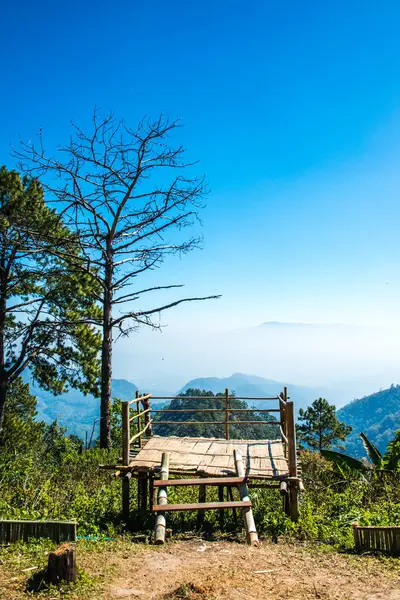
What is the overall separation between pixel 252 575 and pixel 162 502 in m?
2.27

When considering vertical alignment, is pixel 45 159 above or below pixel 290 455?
above

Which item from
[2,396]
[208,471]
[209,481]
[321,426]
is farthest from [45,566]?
[321,426]

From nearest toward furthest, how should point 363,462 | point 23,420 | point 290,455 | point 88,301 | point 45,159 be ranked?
point 290,455
point 363,462
point 45,159
point 88,301
point 23,420

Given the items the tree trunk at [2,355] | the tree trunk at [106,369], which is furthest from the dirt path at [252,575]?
the tree trunk at [2,355]

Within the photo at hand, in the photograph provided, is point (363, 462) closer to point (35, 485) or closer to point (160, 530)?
point (160, 530)

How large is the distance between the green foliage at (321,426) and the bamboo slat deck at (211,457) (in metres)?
33.8

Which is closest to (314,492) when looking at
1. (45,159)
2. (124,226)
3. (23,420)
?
(124,226)

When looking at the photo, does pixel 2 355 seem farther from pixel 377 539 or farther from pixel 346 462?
pixel 377 539

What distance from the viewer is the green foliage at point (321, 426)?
1655 inches

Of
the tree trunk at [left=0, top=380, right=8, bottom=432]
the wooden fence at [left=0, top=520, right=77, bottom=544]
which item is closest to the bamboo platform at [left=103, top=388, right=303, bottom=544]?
the wooden fence at [left=0, top=520, right=77, bottom=544]

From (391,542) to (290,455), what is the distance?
6.52 feet

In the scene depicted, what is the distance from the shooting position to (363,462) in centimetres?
1105

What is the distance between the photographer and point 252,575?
16.6ft

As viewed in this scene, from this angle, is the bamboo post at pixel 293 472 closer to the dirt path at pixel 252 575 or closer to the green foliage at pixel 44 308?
the dirt path at pixel 252 575
